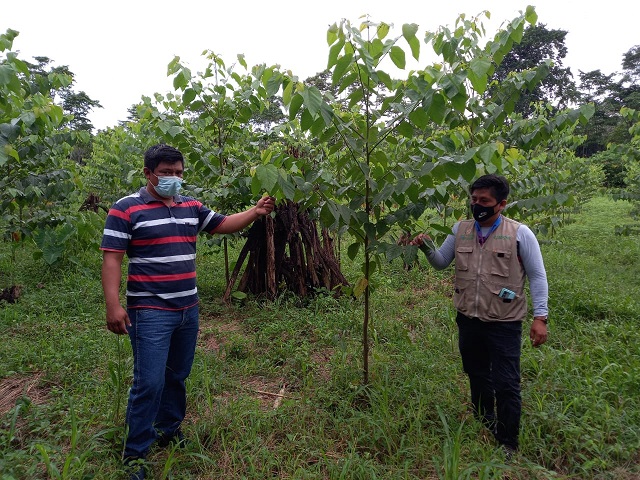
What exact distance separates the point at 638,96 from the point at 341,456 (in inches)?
1411

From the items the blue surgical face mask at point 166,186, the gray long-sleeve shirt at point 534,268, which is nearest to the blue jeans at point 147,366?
the blue surgical face mask at point 166,186

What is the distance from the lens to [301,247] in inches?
218

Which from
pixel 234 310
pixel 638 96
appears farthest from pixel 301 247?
pixel 638 96

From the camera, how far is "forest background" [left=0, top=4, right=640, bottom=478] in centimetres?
230

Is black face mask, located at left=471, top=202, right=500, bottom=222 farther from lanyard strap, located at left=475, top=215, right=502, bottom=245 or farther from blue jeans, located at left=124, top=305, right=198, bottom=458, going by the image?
blue jeans, located at left=124, top=305, right=198, bottom=458

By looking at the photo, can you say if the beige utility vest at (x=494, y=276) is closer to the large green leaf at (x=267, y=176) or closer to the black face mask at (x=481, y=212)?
the black face mask at (x=481, y=212)

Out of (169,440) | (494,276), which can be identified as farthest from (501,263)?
(169,440)

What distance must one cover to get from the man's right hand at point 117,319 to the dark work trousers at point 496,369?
6.52 ft

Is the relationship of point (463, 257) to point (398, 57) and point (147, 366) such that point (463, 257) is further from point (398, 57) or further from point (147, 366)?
point (147, 366)

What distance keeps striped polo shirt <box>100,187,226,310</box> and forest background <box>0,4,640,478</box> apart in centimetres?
61

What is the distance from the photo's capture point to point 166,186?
2.31 metres

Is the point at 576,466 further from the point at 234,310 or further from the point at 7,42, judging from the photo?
the point at 7,42

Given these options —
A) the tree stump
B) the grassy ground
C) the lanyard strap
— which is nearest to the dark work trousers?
the grassy ground

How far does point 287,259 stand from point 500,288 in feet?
11.5
